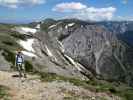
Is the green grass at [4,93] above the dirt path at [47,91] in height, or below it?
above

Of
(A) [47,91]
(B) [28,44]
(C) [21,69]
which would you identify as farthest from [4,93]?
(B) [28,44]

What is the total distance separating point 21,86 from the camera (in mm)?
36688

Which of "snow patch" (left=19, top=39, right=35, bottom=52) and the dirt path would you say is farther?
"snow patch" (left=19, top=39, right=35, bottom=52)

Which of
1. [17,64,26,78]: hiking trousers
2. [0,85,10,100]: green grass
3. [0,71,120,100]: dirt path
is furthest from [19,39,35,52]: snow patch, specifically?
[0,85,10,100]: green grass

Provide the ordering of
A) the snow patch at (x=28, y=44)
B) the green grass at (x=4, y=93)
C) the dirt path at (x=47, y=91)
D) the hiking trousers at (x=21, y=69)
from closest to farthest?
the green grass at (x=4, y=93) < the dirt path at (x=47, y=91) < the hiking trousers at (x=21, y=69) < the snow patch at (x=28, y=44)

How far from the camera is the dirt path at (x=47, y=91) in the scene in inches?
1259

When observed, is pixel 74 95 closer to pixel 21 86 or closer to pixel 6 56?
pixel 21 86

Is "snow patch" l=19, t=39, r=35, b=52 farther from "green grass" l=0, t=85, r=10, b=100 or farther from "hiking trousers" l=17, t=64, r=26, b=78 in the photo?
"green grass" l=0, t=85, r=10, b=100

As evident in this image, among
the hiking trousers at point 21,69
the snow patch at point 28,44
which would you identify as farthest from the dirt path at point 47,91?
the snow patch at point 28,44

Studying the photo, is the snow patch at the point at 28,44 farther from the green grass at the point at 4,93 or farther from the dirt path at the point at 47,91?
the green grass at the point at 4,93

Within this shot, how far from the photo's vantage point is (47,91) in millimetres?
34375

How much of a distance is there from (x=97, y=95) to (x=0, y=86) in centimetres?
977

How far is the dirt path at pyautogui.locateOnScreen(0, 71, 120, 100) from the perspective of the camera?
1259 inches

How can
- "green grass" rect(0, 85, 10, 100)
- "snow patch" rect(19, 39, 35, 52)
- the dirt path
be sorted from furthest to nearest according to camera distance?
"snow patch" rect(19, 39, 35, 52)
the dirt path
"green grass" rect(0, 85, 10, 100)
